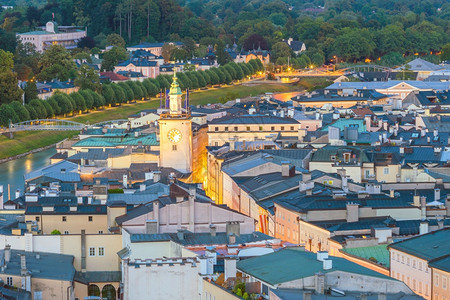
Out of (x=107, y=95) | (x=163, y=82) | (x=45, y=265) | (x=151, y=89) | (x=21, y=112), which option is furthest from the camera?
(x=163, y=82)

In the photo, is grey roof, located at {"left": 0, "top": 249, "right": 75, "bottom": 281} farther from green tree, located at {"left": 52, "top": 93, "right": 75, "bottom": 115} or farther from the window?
green tree, located at {"left": 52, "top": 93, "right": 75, "bottom": 115}

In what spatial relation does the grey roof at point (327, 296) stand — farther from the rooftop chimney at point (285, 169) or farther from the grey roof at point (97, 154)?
the grey roof at point (97, 154)

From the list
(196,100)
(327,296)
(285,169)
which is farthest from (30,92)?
(327,296)

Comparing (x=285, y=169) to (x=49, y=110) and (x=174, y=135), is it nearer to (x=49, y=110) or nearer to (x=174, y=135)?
(x=174, y=135)

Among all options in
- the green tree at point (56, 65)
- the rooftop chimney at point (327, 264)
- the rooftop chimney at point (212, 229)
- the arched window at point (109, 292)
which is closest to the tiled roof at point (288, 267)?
the rooftop chimney at point (327, 264)

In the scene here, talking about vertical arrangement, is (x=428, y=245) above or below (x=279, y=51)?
above

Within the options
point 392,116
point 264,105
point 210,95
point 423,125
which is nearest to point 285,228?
point 423,125

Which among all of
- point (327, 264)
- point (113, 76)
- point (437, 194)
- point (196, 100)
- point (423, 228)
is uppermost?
point (327, 264)
